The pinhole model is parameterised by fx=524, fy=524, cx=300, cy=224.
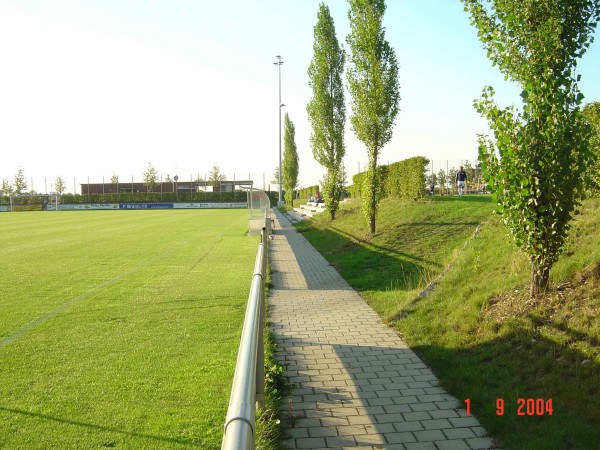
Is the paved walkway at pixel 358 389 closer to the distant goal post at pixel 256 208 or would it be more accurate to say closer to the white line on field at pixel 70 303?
the white line on field at pixel 70 303

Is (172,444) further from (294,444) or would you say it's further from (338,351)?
(338,351)

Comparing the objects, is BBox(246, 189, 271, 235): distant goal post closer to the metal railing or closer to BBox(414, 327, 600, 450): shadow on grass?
BBox(414, 327, 600, 450): shadow on grass

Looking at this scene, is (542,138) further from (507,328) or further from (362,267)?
(362,267)

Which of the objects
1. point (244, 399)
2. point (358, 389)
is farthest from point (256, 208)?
point (244, 399)

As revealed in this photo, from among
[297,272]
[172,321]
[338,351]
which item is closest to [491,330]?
[338,351]

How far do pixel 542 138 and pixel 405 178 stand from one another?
49.8 feet

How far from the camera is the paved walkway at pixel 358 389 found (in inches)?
158

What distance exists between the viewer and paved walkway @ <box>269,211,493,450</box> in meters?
4.02

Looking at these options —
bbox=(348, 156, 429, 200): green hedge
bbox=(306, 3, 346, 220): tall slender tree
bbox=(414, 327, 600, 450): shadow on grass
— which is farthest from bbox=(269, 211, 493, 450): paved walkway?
bbox=(306, 3, 346, 220): tall slender tree

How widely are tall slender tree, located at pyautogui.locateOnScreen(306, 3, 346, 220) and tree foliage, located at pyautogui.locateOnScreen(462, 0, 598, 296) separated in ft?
72.7

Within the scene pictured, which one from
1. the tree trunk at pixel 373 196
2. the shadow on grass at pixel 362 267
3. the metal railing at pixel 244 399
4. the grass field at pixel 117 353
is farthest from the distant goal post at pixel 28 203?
the metal railing at pixel 244 399

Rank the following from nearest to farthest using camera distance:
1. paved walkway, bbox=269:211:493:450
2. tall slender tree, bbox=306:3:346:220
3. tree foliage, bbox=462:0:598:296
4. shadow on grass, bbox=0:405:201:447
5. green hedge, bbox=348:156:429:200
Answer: shadow on grass, bbox=0:405:201:447 → paved walkway, bbox=269:211:493:450 → tree foliage, bbox=462:0:598:296 → green hedge, bbox=348:156:429:200 → tall slender tree, bbox=306:3:346:220

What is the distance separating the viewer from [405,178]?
21078 mm

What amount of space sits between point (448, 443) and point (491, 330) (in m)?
2.44
